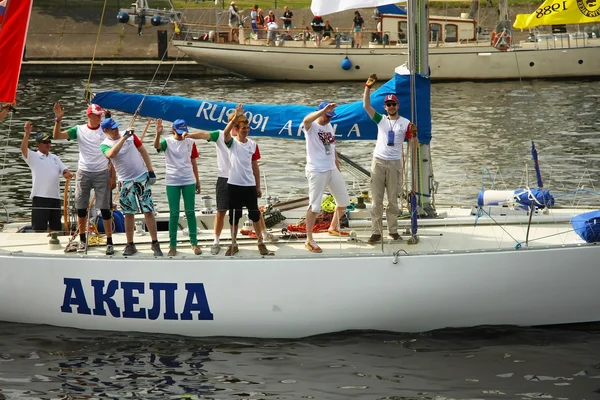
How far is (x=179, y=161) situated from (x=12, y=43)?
263 centimetres

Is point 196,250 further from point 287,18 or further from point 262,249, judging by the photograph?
point 287,18

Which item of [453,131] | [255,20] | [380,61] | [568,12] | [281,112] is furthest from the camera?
[255,20]

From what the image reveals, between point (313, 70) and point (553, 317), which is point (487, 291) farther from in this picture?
point (313, 70)

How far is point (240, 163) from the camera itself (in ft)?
38.7

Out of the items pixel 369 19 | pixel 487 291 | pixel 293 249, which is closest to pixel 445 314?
pixel 487 291

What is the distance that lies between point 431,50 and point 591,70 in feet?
18.8

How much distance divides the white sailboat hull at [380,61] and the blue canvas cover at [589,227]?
25.8 meters

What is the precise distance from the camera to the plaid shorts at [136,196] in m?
11.7

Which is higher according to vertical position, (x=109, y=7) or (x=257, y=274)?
(x=109, y=7)

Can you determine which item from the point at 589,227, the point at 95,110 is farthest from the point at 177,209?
the point at 589,227

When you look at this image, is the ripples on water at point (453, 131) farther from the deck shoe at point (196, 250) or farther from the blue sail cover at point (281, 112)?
the deck shoe at point (196, 250)

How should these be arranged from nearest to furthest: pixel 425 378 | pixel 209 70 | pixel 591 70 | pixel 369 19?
1. pixel 425 378
2. pixel 591 70
3. pixel 209 70
4. pixel 369 19

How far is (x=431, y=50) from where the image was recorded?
3744 cm

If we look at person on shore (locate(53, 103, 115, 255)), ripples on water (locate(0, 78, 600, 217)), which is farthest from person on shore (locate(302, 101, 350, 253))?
ripples on water (locate(0, 78, 600, 217))
